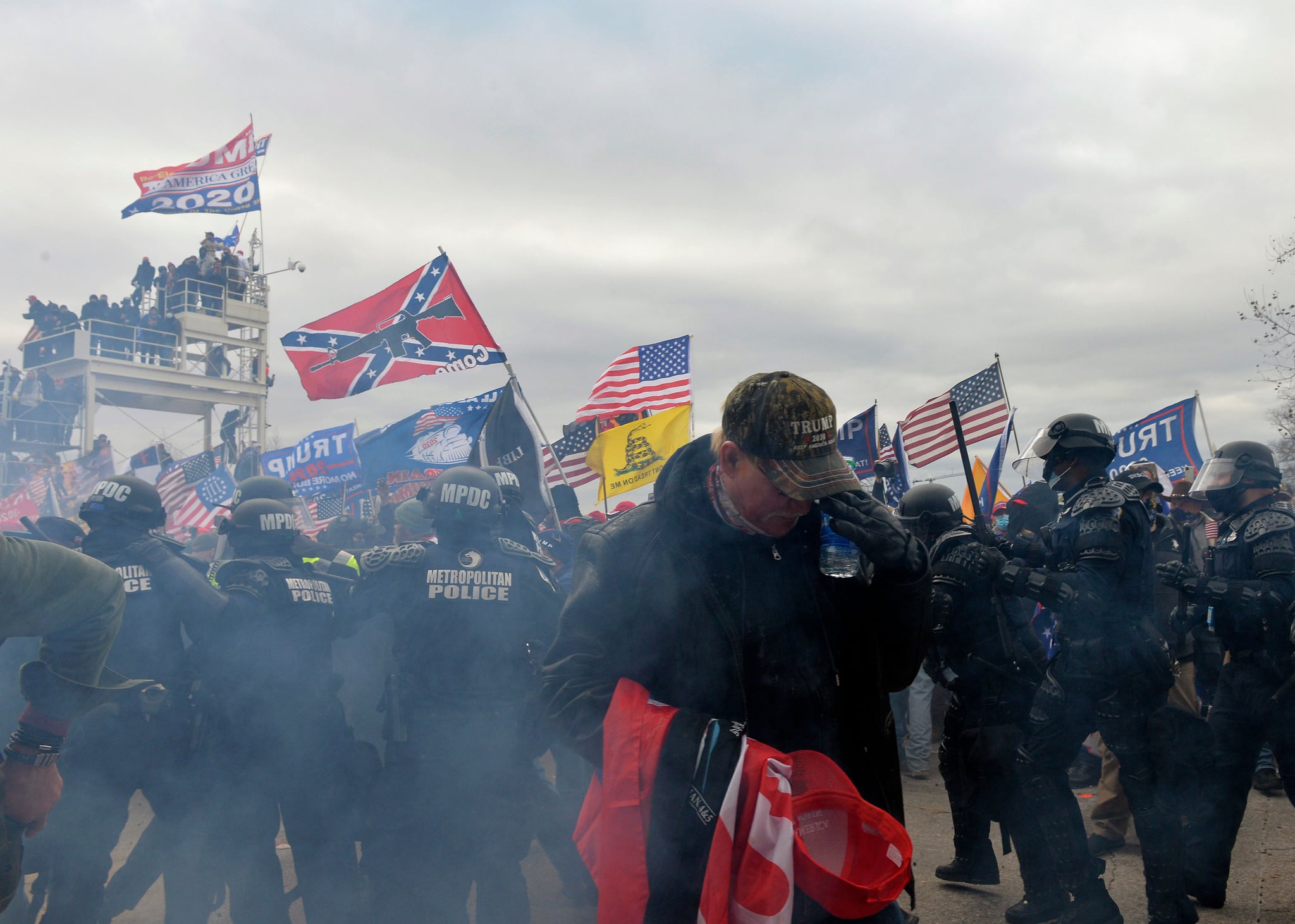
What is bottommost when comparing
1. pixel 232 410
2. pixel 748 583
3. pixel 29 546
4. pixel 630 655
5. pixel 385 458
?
pixel 630 655

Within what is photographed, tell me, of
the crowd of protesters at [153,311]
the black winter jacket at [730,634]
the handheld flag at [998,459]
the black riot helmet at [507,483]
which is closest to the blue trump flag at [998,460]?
the handheld flag at [998,459]

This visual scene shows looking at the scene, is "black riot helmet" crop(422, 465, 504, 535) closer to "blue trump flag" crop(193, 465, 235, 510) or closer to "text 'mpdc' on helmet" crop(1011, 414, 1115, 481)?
"text 'mpdc' on helmet" crop(1011, 414, 1115, 481)

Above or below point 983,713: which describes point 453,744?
above

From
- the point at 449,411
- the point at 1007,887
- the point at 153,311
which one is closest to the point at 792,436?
the point at 1007,887

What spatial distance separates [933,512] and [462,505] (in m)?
2.77

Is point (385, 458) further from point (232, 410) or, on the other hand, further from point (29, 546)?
point (232, 410)

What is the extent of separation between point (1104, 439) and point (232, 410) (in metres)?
29.4

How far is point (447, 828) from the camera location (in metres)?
4.00

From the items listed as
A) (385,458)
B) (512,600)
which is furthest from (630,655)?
(385,458)

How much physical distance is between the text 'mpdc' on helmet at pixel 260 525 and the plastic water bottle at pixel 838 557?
3.03 metres

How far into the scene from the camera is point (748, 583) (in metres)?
2.22

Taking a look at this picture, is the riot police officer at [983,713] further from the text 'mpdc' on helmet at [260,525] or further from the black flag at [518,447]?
the black flag at [518,447]

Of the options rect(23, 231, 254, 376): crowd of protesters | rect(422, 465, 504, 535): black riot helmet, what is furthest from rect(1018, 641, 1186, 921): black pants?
rect(23, 231, 254, 376): crowd of protesters

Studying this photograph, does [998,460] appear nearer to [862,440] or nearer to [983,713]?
[862,440]
